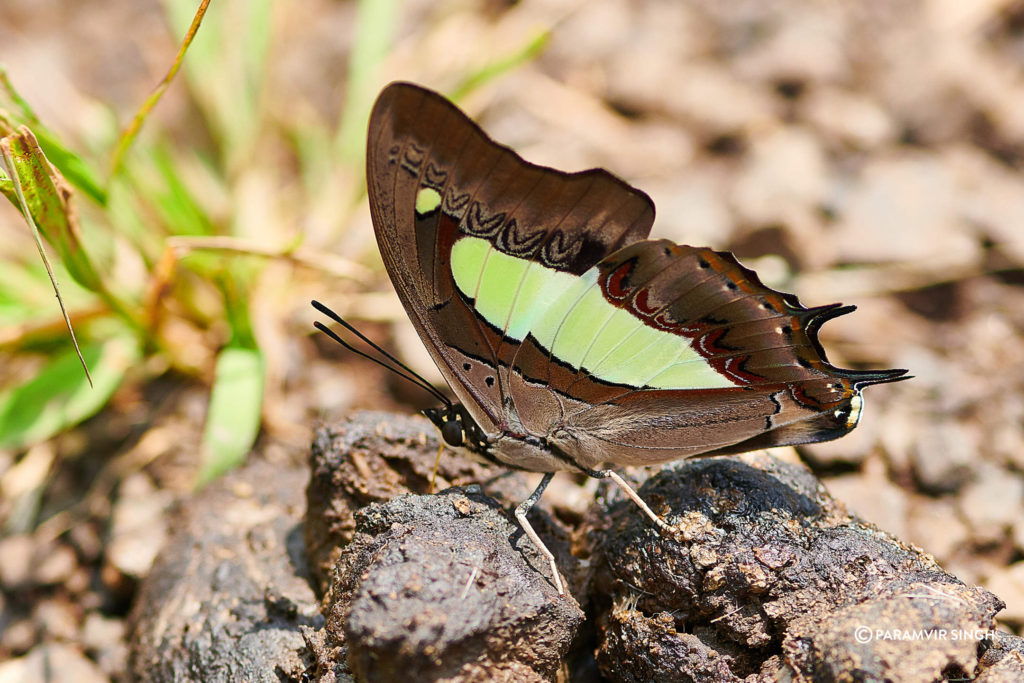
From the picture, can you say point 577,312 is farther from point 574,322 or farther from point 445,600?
point 445,600

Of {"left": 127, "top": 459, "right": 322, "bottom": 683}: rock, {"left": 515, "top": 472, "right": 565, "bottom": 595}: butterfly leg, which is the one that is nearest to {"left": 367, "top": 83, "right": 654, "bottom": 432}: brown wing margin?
{"left": 515, "top": 472, "right": 565, "bottom": 595}: butterfly leg

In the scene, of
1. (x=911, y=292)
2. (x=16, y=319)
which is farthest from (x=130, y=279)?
(x=911, y=292)

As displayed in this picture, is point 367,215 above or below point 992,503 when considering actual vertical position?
below

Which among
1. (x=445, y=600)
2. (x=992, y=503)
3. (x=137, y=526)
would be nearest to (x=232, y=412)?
(x=137, y=526)

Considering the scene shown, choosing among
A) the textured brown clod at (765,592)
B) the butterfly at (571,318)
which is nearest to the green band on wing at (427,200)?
the butterfly at (571,318)

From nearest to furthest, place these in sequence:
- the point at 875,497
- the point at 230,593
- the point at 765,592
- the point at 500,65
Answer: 1. the point at 765,592
2. the point at 230,593
3. the point at 875,497
4. the point at 500,65

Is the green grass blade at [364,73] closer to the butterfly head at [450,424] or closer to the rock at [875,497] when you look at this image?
the butterfly head at [450,424]
